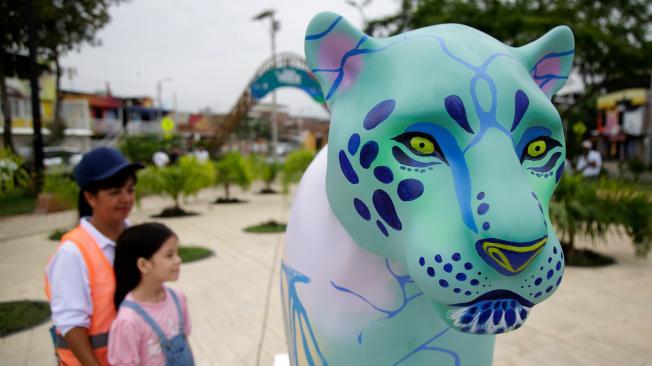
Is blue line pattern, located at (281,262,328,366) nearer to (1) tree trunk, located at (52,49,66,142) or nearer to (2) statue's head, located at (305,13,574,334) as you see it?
(2) statue's head, located at (305,13,574,334)

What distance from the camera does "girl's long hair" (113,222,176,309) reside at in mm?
1705

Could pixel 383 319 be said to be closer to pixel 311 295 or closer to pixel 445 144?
pixel 311 295

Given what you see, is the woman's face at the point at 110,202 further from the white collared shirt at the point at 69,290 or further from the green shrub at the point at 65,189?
the green shrub at the point at 65,189

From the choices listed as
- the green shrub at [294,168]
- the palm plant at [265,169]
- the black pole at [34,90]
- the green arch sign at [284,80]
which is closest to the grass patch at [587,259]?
the green arch sign at [284,80]

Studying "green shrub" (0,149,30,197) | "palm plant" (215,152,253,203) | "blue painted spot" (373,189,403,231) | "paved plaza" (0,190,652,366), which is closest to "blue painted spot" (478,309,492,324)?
"blue painted spot" (373,189,403,231)

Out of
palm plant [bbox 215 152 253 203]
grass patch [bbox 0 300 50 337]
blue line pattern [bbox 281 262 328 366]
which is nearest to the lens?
blue line pattern [bbox 281 262 328 366]

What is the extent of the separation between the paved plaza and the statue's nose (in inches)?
113

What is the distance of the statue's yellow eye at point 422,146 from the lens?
87 cm

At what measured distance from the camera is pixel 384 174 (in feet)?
2.93

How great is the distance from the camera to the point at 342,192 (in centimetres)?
99

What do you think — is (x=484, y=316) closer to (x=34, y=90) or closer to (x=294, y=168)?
(x=294, y=168)

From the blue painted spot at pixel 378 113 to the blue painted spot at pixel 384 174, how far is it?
8cm

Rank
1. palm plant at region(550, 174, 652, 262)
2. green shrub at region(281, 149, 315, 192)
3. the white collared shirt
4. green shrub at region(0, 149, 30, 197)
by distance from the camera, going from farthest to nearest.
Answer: green shrub at region(281, 149, 315, 192)
palm plant at region(550, 174, 652, 262)
green shrub at region(0, 149, 30, 197)
the white collared shirt

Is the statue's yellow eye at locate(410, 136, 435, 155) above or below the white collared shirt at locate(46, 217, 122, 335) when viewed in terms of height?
above
